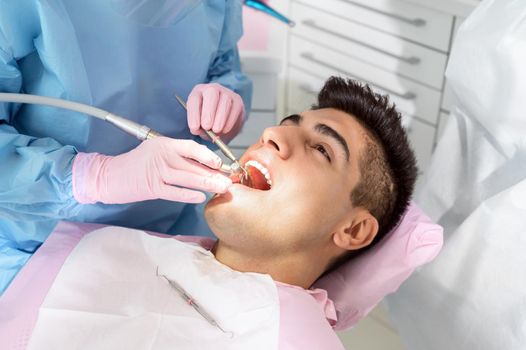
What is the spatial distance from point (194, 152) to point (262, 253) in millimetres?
287

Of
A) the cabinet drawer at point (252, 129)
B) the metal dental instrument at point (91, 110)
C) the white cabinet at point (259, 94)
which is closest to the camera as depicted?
the metal dental instrument at point (91, 110)

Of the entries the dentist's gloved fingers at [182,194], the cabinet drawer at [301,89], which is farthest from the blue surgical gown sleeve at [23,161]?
the cabinet drawer at [301,89]

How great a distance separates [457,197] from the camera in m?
1.78

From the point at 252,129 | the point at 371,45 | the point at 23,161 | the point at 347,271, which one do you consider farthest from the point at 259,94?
the point at 23,161

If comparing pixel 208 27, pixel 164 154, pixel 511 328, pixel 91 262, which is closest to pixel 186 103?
pixel 208 27

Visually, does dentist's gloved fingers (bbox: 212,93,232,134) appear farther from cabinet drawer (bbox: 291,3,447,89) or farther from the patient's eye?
cabinet drawer (bbox: 291,3,447,89)

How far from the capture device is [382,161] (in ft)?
5.03

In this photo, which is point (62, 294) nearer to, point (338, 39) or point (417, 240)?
point (417, 240)

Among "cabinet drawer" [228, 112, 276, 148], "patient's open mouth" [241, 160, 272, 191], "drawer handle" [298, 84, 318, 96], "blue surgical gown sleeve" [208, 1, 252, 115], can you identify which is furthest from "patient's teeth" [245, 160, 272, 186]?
"drawer handle" [298, 84, 318, 96]

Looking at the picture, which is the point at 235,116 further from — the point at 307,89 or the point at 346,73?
the point at 307,89

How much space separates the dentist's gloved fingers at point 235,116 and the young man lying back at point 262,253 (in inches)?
5.2

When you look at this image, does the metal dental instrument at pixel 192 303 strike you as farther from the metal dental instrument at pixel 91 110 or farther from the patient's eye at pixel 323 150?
the patient's eye at pixel 323 150

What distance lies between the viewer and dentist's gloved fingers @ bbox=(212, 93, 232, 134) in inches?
61.6

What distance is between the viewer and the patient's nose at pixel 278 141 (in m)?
1.45
